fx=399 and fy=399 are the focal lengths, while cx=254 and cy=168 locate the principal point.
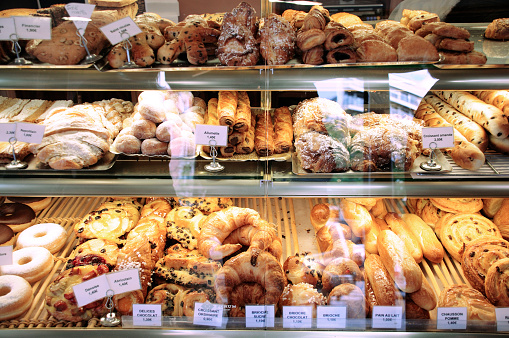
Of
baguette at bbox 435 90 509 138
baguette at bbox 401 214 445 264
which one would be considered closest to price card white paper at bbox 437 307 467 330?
baguette at bbox 401 214 445 264

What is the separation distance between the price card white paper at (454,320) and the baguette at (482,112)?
0.92 metres

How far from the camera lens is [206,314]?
2035 mm

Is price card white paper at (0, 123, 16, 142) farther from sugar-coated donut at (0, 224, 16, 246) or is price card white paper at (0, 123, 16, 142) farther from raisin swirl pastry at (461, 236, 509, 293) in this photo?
raisin swirl pastry at (461, 236, 509, 293)

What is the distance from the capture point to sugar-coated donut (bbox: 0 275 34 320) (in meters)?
2.02

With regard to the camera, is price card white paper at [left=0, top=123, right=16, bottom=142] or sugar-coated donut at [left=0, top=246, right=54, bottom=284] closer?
price card white paper at [left=0, top=123, right=16, bottom=142]

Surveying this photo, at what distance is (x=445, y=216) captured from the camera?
2475mm

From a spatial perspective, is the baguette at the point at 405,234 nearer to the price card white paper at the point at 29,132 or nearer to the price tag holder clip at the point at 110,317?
the price tag holder clip at the point at 110,317

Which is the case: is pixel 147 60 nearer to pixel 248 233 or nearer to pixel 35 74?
pixel 35 74

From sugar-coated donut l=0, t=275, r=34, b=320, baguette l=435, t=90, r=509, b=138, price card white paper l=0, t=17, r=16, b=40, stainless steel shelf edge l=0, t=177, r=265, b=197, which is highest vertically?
price card white paper l=0, t=17, r=16, b=40

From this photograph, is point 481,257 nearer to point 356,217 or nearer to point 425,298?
point 425,298

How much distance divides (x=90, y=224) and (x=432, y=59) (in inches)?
82.3

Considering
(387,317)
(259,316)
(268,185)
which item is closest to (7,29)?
(268,185)

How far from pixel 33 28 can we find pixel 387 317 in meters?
2.20

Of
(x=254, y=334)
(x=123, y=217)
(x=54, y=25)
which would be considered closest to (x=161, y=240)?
(x=123, y=217)
